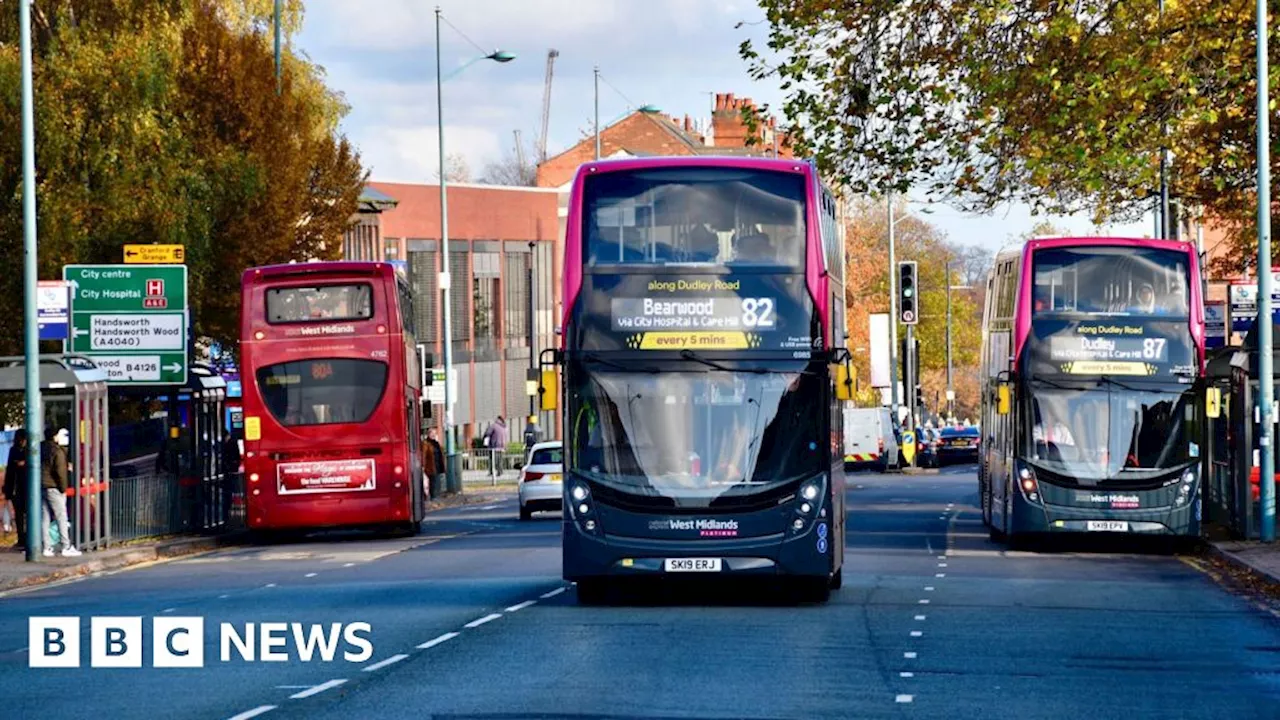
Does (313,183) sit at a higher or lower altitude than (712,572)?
higher

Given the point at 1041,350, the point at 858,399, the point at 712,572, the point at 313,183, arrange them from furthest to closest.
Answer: the point at 858,399
the point at 313,183
the point at 1041,350
the point at 712,572

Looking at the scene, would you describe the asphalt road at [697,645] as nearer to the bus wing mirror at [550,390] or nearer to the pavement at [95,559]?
the pavement at [95,559]

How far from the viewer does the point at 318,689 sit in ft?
48.4

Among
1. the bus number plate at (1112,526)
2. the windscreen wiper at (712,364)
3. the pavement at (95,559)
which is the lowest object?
the pavement at (95,559)

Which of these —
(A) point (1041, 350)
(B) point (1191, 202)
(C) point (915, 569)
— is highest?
(B) point (1191, 202)

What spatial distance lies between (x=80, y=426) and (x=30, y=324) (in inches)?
73.5

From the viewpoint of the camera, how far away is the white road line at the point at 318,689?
1437 cm

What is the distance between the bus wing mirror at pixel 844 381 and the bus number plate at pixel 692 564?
1.85 metres

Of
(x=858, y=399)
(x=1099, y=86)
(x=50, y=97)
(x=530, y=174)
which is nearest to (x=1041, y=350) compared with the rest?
(x=1099, y=86)

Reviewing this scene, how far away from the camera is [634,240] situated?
69.7 ft

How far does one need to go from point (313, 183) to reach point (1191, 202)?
1747cm

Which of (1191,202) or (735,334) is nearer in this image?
(735,334)

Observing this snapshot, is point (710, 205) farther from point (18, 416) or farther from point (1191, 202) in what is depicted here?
point (18, 416)

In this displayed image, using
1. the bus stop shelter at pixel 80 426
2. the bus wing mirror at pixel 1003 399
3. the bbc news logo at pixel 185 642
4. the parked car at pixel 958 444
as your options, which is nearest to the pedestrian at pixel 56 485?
the bus stop shelter at pixel 80 426
